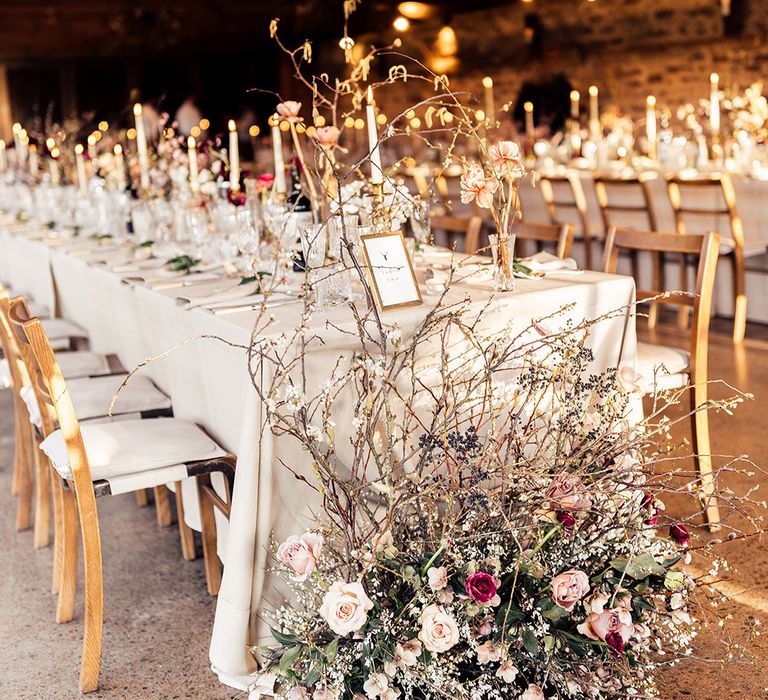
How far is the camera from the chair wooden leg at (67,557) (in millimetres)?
2895

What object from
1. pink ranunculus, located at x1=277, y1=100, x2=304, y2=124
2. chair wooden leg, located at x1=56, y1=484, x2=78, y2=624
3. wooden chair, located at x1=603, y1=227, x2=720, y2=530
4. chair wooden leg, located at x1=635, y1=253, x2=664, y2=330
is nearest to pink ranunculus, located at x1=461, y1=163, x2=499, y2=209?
pink ranunculus, located at x1=277, y1=100, x2=304, y2=124

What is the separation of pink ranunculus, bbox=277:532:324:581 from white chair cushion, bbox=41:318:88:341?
2.65 meters

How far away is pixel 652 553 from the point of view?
87.4 inches

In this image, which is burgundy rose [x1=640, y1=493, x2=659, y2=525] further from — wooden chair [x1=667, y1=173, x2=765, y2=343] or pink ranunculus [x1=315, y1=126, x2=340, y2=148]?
wooden chair [x1=667, y1=173, x2=765, y2=343]

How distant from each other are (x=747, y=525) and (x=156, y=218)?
287 cm

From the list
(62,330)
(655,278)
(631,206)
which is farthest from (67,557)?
(631,206)

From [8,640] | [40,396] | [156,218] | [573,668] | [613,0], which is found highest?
[613,0]

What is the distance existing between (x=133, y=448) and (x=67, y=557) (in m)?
0.43

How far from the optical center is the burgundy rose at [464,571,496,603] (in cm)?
201

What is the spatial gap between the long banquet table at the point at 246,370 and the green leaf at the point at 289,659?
0.99 ft

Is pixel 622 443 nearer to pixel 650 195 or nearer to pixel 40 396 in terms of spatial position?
pixel 40 396

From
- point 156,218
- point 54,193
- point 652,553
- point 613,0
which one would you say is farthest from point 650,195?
point 613,0

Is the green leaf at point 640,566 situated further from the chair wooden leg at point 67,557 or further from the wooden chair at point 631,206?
the wooden chair at point 631,206

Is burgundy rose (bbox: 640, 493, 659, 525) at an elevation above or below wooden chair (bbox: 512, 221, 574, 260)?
below
